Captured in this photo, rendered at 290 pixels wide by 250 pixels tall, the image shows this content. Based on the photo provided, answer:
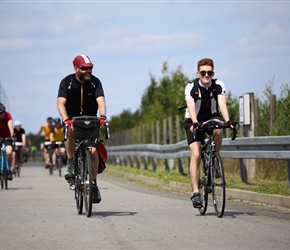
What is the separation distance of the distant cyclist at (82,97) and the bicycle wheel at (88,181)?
0.14m

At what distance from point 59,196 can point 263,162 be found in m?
4.57

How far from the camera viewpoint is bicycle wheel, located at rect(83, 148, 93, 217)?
11.4 m

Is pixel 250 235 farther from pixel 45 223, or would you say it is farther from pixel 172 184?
pixel 172 184

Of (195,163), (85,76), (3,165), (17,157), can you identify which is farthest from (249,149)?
(17,157)

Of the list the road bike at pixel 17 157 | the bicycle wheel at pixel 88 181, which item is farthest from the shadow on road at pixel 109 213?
the road bike at pixel 17 157

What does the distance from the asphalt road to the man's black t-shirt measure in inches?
53.8

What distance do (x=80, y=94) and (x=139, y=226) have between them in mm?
2413

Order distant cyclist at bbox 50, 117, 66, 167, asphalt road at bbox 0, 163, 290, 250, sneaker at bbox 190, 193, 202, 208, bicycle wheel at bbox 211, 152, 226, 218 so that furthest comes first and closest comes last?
1. distant cyclist at bbox 50, 117, 66, 167
2. sneaker at bbox 190, 193, 202, 208
3. bicycle wheel at bbox 211, 152, 226, 218
4. asphalt road at bbox 0, 163, 290, 250

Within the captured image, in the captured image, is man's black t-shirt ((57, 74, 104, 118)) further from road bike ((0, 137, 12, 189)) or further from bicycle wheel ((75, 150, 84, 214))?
road bike ((0, 137, 12, 189))

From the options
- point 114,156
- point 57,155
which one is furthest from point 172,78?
point 57,155

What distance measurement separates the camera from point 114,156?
39.4 metres

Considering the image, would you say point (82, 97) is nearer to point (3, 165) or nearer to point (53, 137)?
point (3, 165)

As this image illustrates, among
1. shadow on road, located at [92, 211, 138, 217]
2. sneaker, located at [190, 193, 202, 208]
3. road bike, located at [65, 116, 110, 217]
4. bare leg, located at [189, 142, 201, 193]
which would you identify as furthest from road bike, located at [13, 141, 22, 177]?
sneaker, located at [190, 193, 202, 208]

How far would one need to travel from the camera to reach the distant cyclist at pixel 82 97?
11.8m
